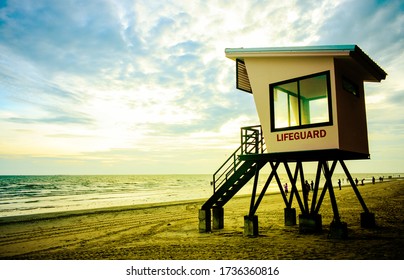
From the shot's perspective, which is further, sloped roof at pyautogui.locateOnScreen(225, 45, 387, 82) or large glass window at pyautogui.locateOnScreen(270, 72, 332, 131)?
large glass window at pyautogui.locateOnScreen(270, 72, 332, 131)

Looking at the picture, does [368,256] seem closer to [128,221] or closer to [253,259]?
[253,259]

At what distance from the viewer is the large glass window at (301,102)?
9992 mm

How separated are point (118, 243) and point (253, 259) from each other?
6.37 metres

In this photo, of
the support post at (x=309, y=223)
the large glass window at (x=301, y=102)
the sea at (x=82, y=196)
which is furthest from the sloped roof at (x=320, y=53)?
the sea at (x=82, y=196)

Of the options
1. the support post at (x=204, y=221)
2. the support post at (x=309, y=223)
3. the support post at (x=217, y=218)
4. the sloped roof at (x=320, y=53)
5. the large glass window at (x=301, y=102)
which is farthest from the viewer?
the support post at (x=217, y=218)

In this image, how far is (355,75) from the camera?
11305 millimetres

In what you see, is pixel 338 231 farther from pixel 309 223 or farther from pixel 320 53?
pixel 320 53

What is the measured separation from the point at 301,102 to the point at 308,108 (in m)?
0.36

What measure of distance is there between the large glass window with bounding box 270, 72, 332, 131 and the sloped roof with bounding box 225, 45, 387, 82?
2.67 feet

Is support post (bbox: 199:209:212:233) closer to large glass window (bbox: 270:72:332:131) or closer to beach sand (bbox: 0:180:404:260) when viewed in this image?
beach sand (bbox: 0:180:404:260)

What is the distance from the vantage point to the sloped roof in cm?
937

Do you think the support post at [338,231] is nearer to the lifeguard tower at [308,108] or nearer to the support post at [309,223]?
the lifeguard tower at [308,108]

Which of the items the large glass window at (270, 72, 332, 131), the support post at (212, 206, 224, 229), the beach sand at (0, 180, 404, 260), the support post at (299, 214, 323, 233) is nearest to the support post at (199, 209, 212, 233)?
the beach sand at (0, 180, 404, 260)
